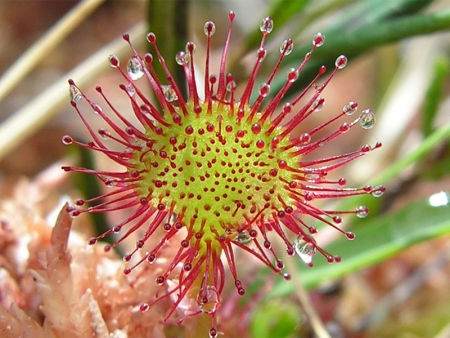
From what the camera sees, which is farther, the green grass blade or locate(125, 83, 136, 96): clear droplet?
the green grass blade

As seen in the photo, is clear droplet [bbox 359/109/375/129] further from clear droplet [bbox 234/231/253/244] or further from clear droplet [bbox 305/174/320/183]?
clear droplet [bbox 234/231/253/244]

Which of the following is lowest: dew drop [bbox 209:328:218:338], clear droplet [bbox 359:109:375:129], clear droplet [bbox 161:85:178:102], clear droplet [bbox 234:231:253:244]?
dew drop [bbox 209:328:218:338]

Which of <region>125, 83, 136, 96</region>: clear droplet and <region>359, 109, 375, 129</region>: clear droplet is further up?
<region>125, 83, 136, 96</region>: clear droplet

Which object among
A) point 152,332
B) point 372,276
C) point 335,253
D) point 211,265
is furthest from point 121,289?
point 372,276

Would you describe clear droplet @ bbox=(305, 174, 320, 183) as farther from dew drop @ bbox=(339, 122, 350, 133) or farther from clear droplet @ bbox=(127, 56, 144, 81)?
clear droplet @ bbox=(127, 56, 144, 81)

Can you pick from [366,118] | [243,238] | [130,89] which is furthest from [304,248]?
[130,89]

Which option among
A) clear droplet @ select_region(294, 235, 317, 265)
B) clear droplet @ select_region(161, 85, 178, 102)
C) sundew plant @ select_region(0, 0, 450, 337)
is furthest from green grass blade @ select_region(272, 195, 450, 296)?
clear droplet @ select_region(161, 85, 178, 102)

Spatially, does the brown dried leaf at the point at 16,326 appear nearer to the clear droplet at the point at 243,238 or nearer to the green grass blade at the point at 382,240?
the clear droplet at the point at 243,238
